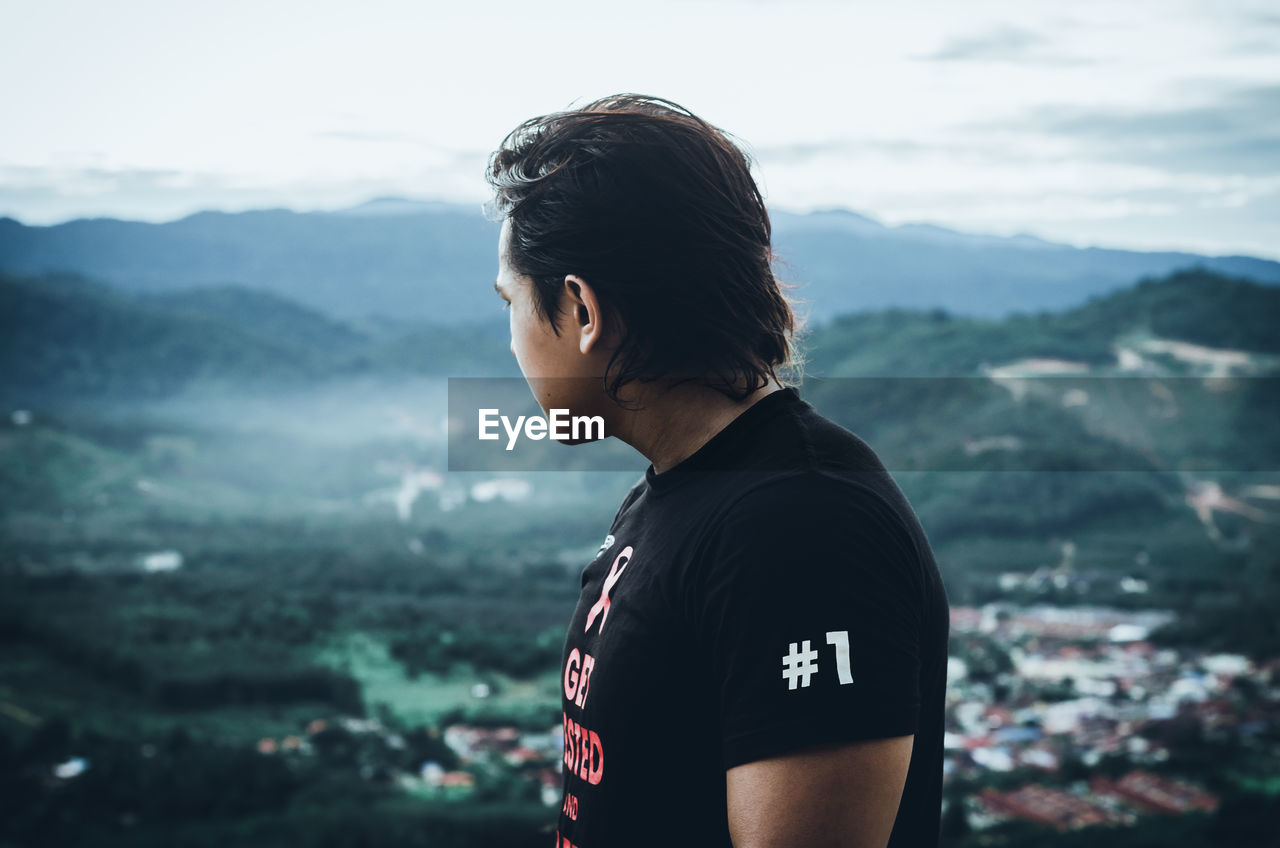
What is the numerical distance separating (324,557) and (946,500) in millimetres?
14369

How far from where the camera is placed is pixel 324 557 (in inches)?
984

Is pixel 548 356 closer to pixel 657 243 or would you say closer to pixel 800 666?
pixel 657 243

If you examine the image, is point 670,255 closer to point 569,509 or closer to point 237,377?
point 569,509

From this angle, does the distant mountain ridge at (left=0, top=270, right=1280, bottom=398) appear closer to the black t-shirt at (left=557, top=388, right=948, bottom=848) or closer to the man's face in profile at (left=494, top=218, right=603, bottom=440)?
the man's face in profile at (left=494, top=218, right=603, bottom=440)

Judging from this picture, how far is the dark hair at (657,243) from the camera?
0.86m

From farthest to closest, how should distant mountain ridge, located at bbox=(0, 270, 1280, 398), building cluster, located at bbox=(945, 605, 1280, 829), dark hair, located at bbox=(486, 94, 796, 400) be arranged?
distant mountain ridge, located at bbox=(0, 270, 1280, 398) < building cluster, located at bbox=(945, 605, 1280, 829) < dark hair, located at bbox=(486, 94, 796, 400)

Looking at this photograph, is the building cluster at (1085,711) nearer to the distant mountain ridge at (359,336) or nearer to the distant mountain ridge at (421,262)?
the distant mountain ridge at (359,336)

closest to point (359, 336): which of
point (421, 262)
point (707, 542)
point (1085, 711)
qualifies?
point (421, 262)

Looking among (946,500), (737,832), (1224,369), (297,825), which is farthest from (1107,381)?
(737,832)

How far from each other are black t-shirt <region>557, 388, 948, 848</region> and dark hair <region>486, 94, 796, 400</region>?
7 cm

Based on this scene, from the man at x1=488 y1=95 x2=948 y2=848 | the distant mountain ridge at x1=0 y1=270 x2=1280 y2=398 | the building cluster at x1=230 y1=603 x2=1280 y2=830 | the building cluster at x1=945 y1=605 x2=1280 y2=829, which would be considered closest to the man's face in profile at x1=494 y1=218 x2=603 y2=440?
the man at x1=488 y1=95 x2=948 y2=848

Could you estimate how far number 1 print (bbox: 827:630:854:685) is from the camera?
70cm

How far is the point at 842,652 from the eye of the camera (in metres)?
0.70

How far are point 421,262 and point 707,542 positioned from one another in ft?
180
